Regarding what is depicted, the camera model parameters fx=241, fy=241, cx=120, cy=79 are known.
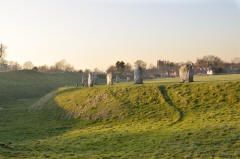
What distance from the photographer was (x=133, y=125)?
20891 mm

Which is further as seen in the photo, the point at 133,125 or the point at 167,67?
the point at 167,67

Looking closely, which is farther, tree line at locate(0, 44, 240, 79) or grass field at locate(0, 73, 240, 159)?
tree line at locate(0, 44, 240, 79)

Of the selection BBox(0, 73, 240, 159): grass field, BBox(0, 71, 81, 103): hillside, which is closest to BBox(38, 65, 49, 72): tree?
BBox(0, 71, 81, 103): hillside

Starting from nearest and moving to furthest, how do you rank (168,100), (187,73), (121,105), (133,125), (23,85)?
1. (133,125)
2. (168,100)
3. (121,105)
4. (187,73)
5. (23,85)

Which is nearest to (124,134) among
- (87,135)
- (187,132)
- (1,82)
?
(87,135)

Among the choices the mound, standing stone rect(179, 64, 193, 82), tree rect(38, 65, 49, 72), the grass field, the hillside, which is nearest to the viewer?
the grass field

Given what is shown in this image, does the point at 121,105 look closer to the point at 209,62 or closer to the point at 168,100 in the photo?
the point at 168,100

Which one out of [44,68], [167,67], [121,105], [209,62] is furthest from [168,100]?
[44,68]

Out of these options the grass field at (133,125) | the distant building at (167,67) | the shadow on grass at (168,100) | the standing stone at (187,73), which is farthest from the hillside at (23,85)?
the distant building at (167,67)

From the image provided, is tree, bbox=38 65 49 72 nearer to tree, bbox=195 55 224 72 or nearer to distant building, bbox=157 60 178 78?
distant building, bbox=157 60 178 78

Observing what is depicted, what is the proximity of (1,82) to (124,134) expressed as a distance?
2371 inches

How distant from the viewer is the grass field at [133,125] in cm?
1424

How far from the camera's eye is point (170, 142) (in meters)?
15.2

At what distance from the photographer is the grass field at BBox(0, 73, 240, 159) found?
14.2m
